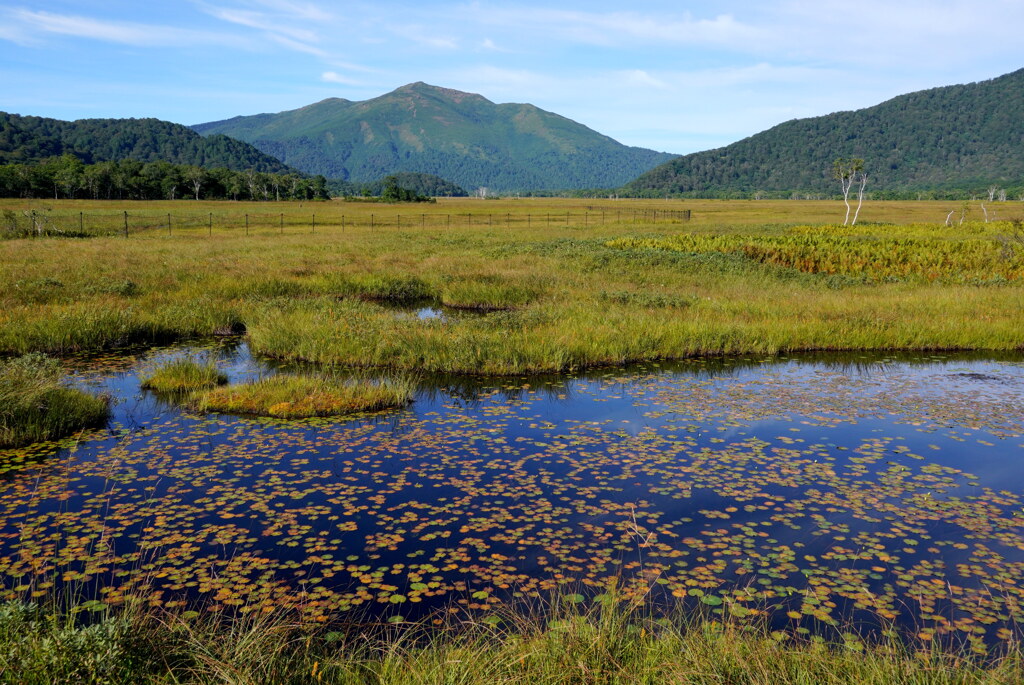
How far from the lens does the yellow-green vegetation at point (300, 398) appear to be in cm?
Answer: 1316

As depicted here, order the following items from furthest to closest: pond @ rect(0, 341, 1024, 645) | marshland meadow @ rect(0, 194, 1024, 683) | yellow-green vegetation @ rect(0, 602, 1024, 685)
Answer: pond @ rect(0, 341, 1024, 645), marshland meadow @ rect(0, 194, 1024, 683), yellow-green vegetation @ rect(0, 602, 1024, 685)

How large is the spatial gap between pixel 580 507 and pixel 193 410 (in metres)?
7.97

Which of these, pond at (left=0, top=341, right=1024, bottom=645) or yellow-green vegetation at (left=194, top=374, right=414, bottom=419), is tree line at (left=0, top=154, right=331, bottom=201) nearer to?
yellow-green vegetation at (left=194, top=374, right=414, bottom=419)

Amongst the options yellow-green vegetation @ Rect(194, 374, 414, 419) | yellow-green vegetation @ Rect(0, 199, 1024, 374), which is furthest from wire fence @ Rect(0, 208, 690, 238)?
yellow-green vegetation @ Rect(194, 374, 414, 419)

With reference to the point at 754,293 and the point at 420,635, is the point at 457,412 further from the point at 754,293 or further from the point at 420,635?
the point at 754,293

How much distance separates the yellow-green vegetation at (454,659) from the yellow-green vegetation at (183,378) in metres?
9.44

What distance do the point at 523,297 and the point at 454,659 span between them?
67.5 feet

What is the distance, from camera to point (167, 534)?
8109 mm

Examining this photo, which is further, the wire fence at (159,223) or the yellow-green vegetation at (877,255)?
the wire fence at (159,223)

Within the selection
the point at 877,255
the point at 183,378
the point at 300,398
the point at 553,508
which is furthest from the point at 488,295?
the point at 877,255

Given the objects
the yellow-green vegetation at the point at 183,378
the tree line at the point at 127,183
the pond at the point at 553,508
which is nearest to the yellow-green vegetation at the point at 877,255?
the pond at the point at 553,508

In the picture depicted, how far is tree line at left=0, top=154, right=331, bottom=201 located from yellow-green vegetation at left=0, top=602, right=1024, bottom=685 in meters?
121

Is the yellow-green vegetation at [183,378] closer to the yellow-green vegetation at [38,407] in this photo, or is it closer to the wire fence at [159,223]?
the yellow-green vegetation at [38,407]

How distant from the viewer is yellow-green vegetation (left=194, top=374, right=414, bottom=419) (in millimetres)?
13164
